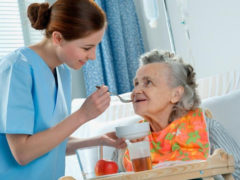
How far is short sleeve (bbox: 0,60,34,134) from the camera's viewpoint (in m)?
1.52

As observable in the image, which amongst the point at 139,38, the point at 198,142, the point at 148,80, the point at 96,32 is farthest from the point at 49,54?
the point at 139,38

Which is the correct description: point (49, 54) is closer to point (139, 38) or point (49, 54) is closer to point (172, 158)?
point (172, 158)

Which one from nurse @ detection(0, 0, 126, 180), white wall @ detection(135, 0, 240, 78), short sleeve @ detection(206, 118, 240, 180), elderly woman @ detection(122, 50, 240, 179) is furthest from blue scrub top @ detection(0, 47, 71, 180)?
white wall @ detection(135, 0, 240, 78)

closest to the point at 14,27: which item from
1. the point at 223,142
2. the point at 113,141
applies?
the point at 113,141

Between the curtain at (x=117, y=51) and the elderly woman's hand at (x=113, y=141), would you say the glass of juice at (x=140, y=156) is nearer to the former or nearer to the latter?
the elderly woman's hand at (x=113, y=141)

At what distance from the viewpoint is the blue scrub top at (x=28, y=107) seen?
5.06 feet

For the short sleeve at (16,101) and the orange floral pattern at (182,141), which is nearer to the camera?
the short sleeve at (16,101)

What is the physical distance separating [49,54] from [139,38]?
1.98 meters

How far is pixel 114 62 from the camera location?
11.6ft

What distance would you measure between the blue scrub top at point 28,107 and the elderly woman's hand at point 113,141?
0.76 feet

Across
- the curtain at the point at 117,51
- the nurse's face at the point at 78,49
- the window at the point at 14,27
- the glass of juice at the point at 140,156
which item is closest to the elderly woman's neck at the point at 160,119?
the nurse's face at the point at 78,49

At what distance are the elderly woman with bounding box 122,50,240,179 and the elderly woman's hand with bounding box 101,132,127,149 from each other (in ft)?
0.59

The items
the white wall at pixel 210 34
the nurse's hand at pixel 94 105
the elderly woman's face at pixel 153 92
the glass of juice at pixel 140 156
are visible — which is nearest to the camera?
the glass of juice at pixel 140 156

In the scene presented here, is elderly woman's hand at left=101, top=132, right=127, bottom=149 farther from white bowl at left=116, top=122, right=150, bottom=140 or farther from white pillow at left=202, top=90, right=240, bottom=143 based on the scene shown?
white pillow at left=202, top=90, right=240, bottom=143
